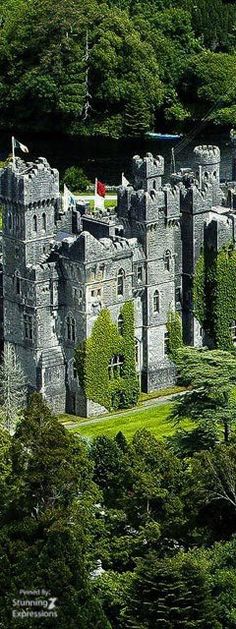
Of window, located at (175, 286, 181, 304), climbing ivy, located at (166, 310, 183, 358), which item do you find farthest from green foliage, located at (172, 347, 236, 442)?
window, located at (175, 286, 181, 304)

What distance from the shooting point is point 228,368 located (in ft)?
401

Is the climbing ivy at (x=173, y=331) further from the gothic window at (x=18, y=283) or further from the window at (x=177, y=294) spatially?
the gothic window at (x=18, y=283)

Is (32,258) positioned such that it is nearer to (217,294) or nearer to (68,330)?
(68,330)

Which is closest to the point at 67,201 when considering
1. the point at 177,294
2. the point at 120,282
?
the point at 120,282

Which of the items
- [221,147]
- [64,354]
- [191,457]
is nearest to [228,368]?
[191,457]

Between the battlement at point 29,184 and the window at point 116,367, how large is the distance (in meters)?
9.51

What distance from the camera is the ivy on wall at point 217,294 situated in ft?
457

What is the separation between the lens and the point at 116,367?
444ft

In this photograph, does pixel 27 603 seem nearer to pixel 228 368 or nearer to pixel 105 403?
pixel 228 368

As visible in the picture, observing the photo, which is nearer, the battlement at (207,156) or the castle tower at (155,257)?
the castle tower at (155,257)

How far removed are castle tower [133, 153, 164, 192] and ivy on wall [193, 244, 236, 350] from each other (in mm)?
4999

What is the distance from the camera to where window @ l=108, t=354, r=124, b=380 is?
5320 inches

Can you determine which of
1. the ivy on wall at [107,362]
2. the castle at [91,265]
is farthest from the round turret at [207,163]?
the ivy on wall at [107,362]

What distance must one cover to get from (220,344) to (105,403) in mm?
8999
